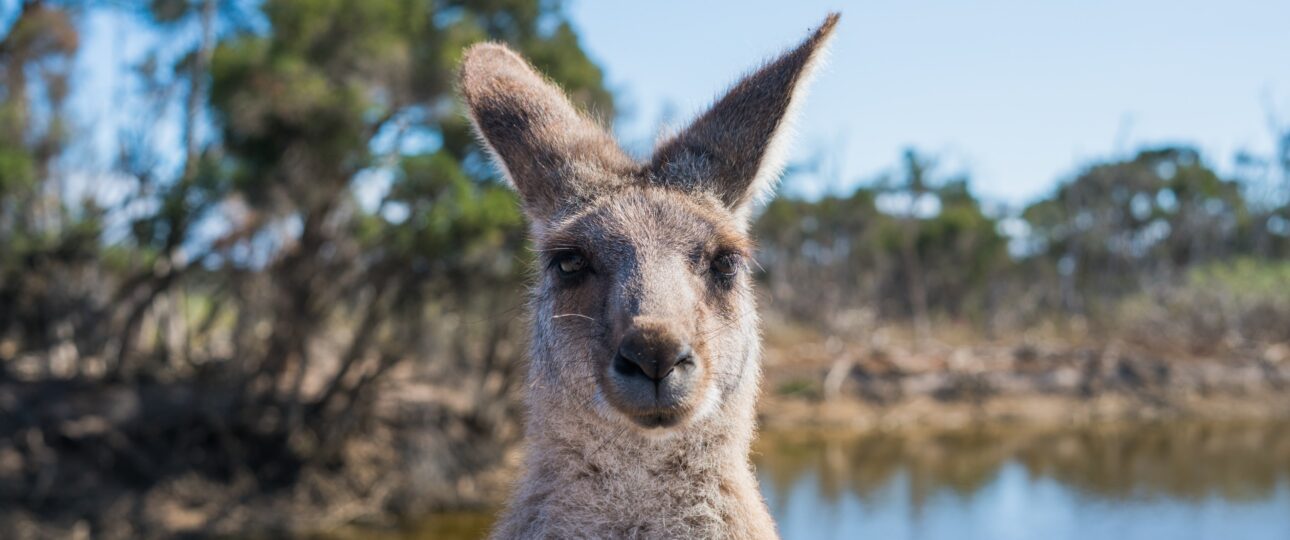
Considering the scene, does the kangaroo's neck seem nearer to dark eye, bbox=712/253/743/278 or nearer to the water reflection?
dark eye, bbox=712/253/743/278

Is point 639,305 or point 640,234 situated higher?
point 640,234

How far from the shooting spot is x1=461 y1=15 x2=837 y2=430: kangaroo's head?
116 inches

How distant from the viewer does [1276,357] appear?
3034 cm

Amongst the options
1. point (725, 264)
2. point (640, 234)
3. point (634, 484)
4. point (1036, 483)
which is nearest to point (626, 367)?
point (634, 484)

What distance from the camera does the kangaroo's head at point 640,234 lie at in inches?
116

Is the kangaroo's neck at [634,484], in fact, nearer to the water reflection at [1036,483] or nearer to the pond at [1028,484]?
the pond at [1028,484]

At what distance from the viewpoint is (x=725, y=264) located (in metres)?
3.49

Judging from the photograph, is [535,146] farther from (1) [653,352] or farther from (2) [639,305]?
(1) [653,352]

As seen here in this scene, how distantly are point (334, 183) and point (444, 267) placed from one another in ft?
7.57

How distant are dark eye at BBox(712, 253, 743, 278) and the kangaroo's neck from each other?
503mm

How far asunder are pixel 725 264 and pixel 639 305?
0.58 m

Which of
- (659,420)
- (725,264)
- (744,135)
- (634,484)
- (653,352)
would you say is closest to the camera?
(653,352)

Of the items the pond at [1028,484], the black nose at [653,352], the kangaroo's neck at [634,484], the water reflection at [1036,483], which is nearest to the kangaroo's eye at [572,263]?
the kangaroo's neck at [634,484]

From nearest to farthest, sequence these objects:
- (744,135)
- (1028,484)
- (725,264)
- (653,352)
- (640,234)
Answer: (653,352), (640,234), (725,264), (744,135), (1028,484)
